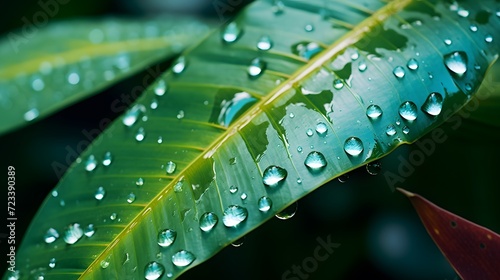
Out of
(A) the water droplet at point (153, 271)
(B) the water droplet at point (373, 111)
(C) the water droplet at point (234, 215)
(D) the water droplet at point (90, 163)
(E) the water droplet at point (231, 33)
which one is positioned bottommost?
(A) the water droplet at point (153, 271)

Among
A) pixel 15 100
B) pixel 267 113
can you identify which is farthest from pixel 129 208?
pixel 15 100

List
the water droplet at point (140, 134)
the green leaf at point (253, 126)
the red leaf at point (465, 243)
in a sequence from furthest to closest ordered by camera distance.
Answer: the water droplet at point (140, 134), the green leaf at point (253, 126), the red leaf at point (465, 243)

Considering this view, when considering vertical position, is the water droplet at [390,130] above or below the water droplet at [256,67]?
below

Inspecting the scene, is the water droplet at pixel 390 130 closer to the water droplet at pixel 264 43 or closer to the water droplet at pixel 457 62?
the water droplet at pixel 457 62

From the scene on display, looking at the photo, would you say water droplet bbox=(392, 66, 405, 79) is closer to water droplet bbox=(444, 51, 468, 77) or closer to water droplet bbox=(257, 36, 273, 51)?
water droplet bbox=(444, 51, 468, 77)

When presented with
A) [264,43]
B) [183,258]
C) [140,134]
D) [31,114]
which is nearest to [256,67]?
[264,43]

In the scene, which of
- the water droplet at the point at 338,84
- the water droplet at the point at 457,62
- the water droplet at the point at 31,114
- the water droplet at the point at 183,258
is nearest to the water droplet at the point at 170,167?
the water droplet at the point at 183,258

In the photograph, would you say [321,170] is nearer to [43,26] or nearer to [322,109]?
[322,109]
